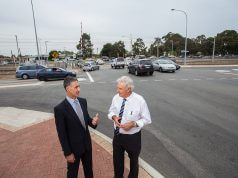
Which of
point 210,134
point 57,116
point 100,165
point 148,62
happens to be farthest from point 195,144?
point 148,62

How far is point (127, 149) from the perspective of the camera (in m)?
3.72

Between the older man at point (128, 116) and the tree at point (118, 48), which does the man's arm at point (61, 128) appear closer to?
the older man at point (128, 116)

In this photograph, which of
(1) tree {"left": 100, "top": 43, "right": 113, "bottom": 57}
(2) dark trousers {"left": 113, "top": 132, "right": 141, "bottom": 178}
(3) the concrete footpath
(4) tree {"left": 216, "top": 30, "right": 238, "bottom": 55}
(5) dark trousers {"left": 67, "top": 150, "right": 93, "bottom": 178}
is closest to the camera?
(5) dark trousers {"left": 67, "top": 150, "right": 93, "bottom": 178}

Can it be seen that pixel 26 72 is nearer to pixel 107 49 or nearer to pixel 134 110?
pixel 134 110

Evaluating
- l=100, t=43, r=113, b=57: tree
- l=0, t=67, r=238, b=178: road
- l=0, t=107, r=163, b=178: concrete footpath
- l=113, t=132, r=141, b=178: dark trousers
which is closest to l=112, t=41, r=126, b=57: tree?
l=100, t=43, r=113, b=57: tree

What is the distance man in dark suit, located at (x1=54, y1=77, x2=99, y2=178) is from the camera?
10.3 feet

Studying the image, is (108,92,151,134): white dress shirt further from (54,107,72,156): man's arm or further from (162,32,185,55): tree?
(162,32,185,55): tree

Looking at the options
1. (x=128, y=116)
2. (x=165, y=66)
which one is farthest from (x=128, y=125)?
(x=165, y=66)

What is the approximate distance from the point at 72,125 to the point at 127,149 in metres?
1.07

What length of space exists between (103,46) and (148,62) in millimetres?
106136

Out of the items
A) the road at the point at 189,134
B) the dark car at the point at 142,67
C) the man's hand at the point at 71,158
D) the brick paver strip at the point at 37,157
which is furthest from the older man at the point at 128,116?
the dark car at the point at 142,67

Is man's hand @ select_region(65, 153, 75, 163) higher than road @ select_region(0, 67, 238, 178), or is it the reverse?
man's hand @ select_region(65, 153, 75, 163)

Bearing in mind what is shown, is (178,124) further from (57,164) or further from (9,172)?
(9,172)

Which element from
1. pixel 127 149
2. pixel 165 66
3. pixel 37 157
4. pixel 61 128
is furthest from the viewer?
pixel 165 66
